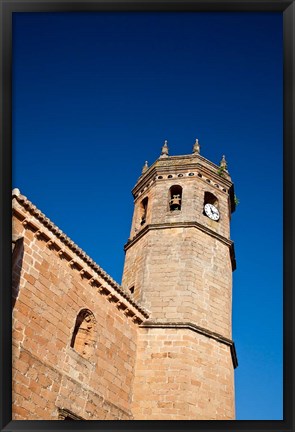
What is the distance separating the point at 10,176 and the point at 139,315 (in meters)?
8.84

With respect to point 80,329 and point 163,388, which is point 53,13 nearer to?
point 80,329

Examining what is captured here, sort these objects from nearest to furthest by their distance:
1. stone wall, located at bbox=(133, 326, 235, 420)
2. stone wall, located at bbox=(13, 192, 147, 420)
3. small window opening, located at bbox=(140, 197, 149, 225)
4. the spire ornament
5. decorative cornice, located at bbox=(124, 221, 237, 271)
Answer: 1. stone wall, located at bbox=(13, 192, 147, 420)
2. stone wall, located at bbox=(133, 326, 235, 420)
3. decorative cornice, located at bbox=(124, 221, 237, 271)
4. small window opening, located at bbox=(140, 197, 149, 225)
5. the spire ornament

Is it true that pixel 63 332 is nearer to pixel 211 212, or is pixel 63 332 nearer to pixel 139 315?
pixel 139 315

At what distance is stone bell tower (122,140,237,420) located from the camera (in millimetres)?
12023

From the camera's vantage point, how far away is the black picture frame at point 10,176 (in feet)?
15.8

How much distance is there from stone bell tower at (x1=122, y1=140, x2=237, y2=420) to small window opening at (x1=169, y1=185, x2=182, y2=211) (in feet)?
0.11

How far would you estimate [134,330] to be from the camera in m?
13.3

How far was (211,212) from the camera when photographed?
53.2 ft

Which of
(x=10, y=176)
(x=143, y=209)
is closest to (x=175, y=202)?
(x=143, y=209)

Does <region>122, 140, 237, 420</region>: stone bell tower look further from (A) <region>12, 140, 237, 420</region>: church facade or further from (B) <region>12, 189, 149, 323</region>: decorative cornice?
(B) <region>12, 189, 149, 323</region>: decorative cornice

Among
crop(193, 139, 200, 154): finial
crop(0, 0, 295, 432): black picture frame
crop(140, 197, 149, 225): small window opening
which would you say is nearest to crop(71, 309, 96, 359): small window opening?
crop(140, 197, 149, 225): small window opening

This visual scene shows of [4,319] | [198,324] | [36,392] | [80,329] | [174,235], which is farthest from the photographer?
[174,235]

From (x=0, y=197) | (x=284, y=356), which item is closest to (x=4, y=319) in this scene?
(x=0, y=197)

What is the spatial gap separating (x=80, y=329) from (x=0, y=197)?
24.2 feet
